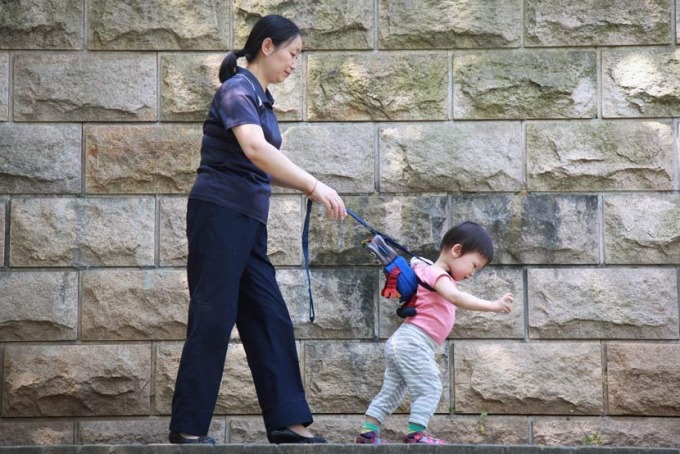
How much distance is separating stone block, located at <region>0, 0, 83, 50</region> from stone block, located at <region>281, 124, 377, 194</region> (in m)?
1.38

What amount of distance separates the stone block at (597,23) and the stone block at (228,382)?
95.2 inches

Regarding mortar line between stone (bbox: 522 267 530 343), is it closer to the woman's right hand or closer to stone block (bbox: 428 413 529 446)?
stone block (bbox: 428 413 529 446)

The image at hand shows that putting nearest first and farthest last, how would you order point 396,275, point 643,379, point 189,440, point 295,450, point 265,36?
1. point 295,450
2. point 189,440
3. point 265,36
4. point 396,275
5. point 643,379

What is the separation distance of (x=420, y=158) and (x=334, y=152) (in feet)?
1.54

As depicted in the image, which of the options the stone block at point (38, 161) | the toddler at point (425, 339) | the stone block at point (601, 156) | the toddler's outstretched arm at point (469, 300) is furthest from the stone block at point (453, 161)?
the stone block at point (38, 161)

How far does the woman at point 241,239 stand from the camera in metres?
4.45

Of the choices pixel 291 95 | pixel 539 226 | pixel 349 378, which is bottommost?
pixel 349 378

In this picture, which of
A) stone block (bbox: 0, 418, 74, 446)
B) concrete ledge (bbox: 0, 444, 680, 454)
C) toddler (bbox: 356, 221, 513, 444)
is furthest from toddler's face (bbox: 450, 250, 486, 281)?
stone block (bbox: 0, 418, 74, 446)

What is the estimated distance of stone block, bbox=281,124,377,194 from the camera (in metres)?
6.15

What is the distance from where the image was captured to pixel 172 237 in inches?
242

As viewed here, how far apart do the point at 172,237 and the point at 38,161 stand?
0.85m

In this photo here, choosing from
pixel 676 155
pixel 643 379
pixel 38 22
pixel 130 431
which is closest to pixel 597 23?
pixel 676 155

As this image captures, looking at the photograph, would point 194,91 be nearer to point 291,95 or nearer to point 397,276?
point 291,95

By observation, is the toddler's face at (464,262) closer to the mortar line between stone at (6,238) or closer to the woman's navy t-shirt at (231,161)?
the woman's navy t-shirt at (231,161)
